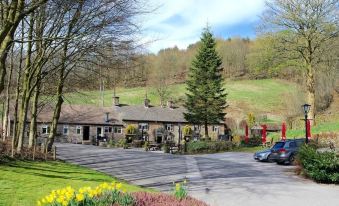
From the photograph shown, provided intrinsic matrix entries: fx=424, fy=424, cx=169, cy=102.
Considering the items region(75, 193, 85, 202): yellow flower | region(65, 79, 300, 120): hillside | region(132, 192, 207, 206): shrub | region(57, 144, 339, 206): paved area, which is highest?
region(65, 79, 300, 120): hillside

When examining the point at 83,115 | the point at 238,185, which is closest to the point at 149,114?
the point at 83,115

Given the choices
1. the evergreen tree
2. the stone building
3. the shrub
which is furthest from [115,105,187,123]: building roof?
the shrub

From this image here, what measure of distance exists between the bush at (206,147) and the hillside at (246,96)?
99.9ft

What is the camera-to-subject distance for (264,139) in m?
42.4

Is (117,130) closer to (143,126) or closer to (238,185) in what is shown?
(143,126)

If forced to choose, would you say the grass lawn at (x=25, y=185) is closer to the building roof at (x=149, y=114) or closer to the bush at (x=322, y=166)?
the bush at (x=322, y=166)

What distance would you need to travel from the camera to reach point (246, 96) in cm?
8456

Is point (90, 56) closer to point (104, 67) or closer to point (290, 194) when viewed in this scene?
point (104, 67)

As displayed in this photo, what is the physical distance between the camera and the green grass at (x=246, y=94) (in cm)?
7981

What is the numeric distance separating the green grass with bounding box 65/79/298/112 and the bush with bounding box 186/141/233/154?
36.0 meters

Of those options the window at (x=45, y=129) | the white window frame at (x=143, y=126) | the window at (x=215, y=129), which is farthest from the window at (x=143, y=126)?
the window at (x=45, y=129)

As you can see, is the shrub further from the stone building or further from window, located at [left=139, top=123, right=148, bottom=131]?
window, located at [left=139, top=123, right=148, bottom=131]

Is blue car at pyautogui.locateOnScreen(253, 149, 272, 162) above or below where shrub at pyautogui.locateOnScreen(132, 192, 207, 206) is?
below

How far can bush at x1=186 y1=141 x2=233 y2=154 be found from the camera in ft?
138
